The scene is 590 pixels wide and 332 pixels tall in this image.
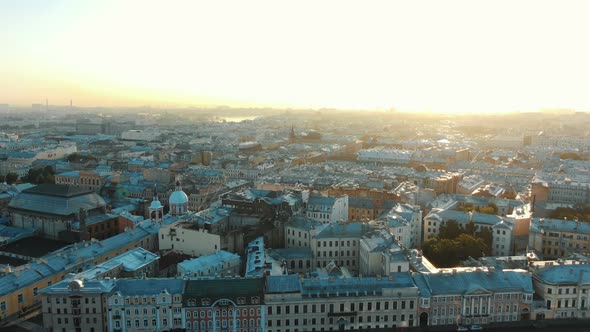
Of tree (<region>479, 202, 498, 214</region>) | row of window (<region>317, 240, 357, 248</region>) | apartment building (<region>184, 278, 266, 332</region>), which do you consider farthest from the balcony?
tree (<region>479, 202, 498, 214</region>)

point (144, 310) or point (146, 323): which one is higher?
point (144, 310)

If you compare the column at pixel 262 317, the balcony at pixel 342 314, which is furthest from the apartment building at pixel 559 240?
the column at pixel 262 317

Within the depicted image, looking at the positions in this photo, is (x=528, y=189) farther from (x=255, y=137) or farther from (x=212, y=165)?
(x=255, y=137)

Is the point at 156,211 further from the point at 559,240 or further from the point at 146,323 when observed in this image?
the point at 559,240

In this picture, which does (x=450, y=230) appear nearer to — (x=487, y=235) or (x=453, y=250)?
(x=487, y=235)

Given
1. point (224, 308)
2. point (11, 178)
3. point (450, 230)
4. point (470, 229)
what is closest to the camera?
point (224, 308)

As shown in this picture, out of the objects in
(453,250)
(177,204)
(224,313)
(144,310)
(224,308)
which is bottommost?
(224,313)

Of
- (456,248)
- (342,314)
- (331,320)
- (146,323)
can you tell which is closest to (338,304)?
(342,314)

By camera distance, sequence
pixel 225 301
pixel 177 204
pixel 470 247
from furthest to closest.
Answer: pixel 177 204 → pixel 470 247 → pixel 225 301

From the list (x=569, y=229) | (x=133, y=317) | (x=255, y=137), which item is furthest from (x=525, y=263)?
(x=255, y=137)

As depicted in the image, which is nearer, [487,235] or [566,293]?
[566,293]

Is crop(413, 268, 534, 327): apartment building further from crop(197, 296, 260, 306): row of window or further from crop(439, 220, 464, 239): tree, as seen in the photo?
crop(439, 220, 464, 239): tree

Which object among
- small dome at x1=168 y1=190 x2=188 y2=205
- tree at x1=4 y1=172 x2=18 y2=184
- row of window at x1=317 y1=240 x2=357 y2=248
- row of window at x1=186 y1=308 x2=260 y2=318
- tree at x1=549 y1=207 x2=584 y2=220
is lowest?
tree at x1=4 y1=172 x2=18 y2=184
